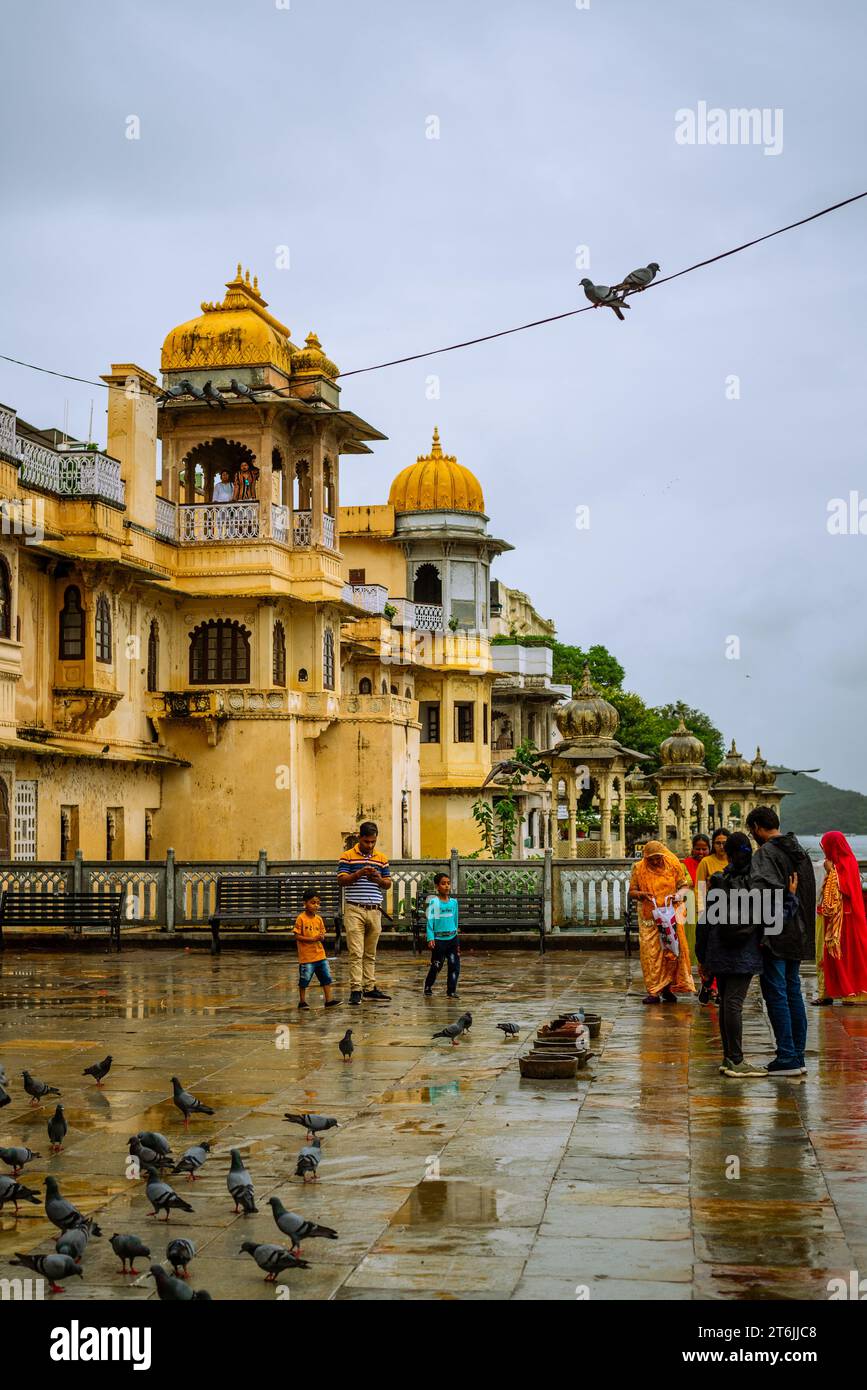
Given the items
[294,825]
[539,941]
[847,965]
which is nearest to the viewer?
[847,965]

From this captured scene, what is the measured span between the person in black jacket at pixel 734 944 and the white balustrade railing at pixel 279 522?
2682 cm

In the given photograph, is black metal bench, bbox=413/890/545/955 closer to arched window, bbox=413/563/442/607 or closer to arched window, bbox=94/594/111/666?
arched window, bbox=94/594/111/666

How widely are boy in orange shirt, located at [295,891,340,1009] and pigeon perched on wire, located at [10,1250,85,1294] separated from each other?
924cm

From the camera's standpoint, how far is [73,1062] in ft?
40.7

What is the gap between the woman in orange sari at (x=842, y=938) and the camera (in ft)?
50.1

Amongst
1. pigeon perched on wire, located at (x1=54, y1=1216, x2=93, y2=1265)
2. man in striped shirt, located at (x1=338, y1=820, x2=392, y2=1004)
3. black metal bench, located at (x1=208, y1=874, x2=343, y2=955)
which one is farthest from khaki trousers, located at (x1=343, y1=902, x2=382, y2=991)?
pigeon perched on wire, located at (x1=54, y1=1216, x2=93, y2=1265)

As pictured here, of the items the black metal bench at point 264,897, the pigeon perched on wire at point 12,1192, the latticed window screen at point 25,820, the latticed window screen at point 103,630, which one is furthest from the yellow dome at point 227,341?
the pigeon perched on wire at point 12,1192

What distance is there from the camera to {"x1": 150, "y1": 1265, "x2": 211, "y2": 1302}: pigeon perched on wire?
5.96 metres

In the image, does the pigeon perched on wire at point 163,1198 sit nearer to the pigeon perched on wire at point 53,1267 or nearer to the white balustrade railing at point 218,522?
the pigeon perched on wire at point 53,1267

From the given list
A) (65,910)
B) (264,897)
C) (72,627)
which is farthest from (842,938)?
(72,627)
